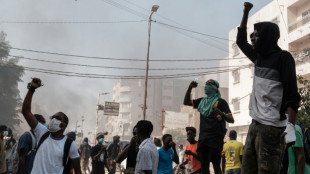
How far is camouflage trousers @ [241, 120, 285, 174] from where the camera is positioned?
9.13ft

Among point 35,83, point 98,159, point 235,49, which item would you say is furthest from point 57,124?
point 235,49

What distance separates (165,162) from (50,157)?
2231mm

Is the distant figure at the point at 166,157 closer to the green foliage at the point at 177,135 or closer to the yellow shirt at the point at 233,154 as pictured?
the yellow shirt at the point at 233,154

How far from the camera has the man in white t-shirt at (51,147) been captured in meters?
3.63

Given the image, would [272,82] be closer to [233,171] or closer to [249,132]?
[249,132]

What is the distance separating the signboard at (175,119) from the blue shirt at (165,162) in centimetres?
5627

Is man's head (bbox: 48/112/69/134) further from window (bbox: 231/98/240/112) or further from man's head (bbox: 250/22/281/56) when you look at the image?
window (bbox: 231/98/240/112)

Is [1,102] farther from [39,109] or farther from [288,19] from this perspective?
[39,109]

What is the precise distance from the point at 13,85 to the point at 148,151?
61.6 meters

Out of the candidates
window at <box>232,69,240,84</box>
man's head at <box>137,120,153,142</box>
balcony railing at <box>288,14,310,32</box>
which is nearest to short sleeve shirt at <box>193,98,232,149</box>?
man's head at <box>137,120,153,142</box>

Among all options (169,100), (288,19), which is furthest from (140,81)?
(288,19)

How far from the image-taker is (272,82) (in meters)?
2.97

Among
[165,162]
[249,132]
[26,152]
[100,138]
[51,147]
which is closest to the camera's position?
[249,132]

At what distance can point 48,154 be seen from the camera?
3643 mm
